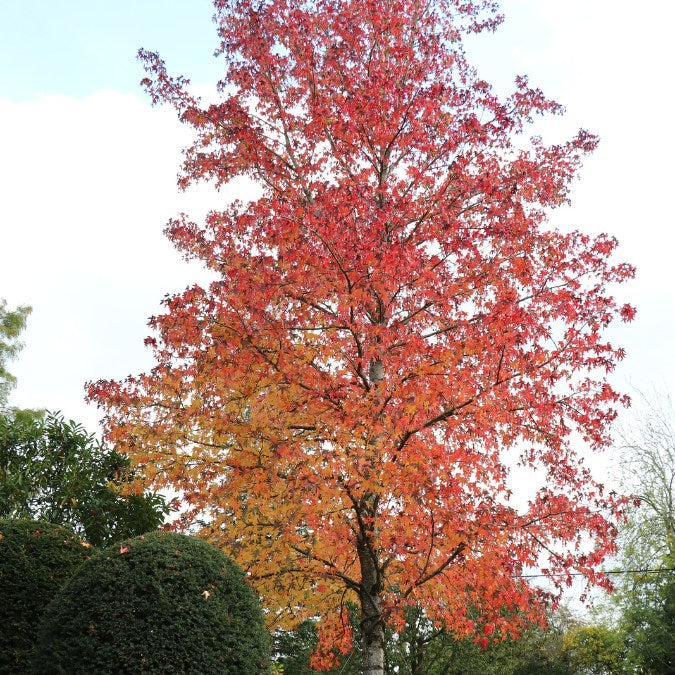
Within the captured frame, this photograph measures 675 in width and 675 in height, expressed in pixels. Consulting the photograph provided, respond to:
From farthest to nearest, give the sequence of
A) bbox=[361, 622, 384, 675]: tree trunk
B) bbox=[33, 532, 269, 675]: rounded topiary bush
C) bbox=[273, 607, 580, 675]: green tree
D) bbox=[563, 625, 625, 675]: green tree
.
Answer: bbox=[563, 625, 625, 675]: green tree < bbox=[273, 607, 580, 675]: green tree < bbox=[361, 622, 384, 675]: tree trunk < bbox=[33, 532, 269, 675]: rounded topiary bush

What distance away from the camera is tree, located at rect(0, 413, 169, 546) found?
12.4 meters

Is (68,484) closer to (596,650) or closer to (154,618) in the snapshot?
(154,618)

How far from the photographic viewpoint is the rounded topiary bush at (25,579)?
847 cm

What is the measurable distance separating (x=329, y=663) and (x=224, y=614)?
403cm

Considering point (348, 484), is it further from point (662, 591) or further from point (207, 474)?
point (662, 591)

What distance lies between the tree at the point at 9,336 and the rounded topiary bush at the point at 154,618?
2058cm

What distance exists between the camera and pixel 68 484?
12.5m

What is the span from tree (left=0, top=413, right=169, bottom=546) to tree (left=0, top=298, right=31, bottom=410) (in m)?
13.9

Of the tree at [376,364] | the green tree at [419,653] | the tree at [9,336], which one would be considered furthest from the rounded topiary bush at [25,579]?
the tree at [9,336]

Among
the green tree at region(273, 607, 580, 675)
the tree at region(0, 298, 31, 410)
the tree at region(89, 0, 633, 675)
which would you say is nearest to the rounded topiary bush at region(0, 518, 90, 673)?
the tree at region(89, 0, 633, 675)

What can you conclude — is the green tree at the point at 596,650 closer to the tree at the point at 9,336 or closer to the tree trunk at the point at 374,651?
the tree trunk at the point at 374,651

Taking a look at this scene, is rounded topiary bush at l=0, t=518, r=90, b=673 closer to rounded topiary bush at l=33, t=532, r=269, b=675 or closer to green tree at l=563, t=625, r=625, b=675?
rounded topiary bush at l=33, t=532, r=269, b=675

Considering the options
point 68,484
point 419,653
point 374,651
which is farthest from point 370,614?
point 419,653

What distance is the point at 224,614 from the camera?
7.04 m
